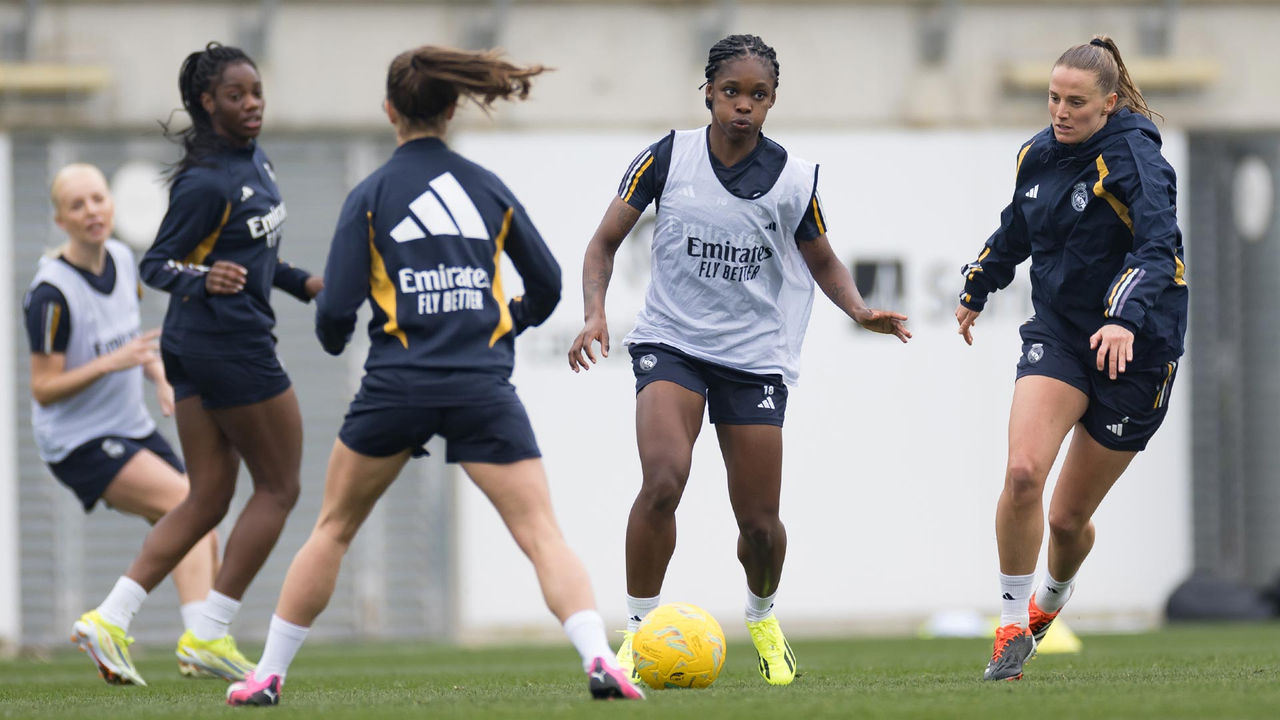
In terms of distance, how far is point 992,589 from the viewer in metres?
12.9

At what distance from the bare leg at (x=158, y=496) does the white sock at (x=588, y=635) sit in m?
3.29

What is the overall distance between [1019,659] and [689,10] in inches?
333

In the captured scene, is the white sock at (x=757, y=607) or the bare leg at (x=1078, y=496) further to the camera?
the white sock at (x=757, y=607)

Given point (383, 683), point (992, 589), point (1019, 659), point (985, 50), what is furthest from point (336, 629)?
point (1019, 659)

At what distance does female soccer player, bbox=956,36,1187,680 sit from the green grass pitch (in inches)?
21.7

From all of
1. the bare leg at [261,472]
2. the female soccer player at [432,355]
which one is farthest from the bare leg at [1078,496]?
the bare leg at [261,472]

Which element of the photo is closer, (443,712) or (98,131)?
(443,712)

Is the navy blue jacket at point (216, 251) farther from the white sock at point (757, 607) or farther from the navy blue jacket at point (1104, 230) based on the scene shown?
the navy blue jacket at point (1104, 230)

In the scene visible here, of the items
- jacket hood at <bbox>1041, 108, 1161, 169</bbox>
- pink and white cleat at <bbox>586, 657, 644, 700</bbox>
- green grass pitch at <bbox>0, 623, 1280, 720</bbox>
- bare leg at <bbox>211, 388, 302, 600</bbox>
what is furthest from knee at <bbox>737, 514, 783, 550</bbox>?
bare leg at <bbox>211, 388, 302, 600</bbox>

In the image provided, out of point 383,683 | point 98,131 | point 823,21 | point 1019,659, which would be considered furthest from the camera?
point 823,21

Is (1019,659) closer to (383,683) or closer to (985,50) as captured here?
(383,683)

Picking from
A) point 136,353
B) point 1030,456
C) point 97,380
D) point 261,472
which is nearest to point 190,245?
point 261,472

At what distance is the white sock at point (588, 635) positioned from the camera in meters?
4.75

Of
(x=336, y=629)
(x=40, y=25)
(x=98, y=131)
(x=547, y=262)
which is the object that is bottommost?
(x=336, y=629)
